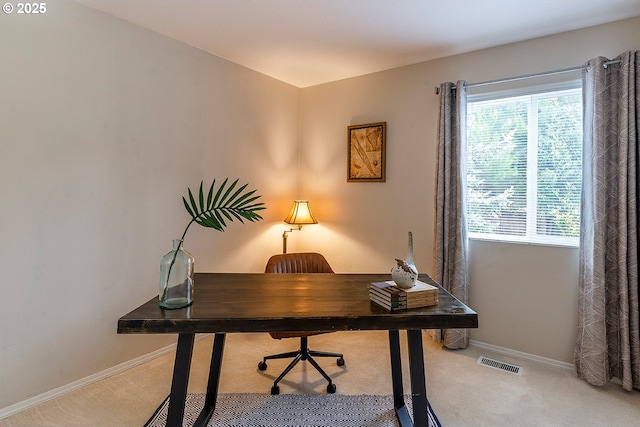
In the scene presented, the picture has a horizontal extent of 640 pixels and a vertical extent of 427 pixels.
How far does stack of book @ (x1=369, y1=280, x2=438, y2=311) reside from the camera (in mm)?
1523

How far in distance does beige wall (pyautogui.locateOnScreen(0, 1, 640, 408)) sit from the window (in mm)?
187

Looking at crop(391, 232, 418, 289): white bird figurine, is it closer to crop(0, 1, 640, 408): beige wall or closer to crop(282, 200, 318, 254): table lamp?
crop(0, 1, 640, 408): beige wall

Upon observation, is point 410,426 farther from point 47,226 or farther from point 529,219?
point 47,226

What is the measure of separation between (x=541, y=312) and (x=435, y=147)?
5.11 ft

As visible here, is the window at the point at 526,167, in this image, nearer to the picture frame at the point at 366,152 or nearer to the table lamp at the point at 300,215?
the picture frame at the point at 366,152

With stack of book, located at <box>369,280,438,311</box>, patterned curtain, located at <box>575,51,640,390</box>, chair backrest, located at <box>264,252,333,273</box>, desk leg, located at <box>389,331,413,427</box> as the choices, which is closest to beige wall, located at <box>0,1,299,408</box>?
chair backrest, located at <box>264,252,333,273</box>

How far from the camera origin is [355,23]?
256 cm

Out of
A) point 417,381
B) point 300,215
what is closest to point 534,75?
point 300,215


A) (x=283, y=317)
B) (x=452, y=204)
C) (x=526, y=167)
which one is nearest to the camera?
(x=283, y=317)

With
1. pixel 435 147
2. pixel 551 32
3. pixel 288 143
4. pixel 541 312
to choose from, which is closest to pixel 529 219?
pixel 541 312

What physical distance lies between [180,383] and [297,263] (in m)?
1.42

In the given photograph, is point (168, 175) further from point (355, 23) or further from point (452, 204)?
point (452, 204)

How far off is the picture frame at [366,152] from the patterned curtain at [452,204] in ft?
2.00

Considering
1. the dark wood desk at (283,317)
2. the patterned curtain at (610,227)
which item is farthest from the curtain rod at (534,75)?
the dark wood desk at (283,317)
